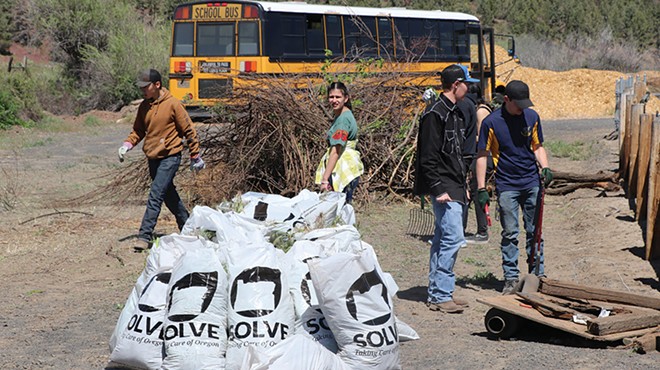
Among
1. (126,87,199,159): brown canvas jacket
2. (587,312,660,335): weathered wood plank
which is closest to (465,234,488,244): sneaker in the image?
(126,87,199,159): brown canvas jacket

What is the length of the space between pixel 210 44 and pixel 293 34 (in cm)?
219

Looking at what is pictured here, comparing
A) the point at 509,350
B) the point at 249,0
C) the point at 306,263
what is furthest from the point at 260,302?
the point at 249,0

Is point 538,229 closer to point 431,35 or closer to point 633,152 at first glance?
point 633,152

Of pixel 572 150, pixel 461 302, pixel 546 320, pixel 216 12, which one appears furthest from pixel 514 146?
pixel 216 12

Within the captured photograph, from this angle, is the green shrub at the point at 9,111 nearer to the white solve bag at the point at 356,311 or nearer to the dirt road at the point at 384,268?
the dirt road at the point at 384,268

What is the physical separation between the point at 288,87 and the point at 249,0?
9.84m

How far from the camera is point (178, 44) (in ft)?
76.6

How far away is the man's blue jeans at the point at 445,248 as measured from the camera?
715cm

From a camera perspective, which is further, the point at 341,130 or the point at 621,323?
the point at 341,130

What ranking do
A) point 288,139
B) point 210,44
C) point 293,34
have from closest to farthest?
1. point 288,139
2. point 293,34
3. point 210,44

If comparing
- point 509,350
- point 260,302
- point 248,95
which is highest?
point 248,95

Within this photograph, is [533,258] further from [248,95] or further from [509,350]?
[248,95]

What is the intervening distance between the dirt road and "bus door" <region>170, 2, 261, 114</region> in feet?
21.9

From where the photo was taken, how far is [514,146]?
301 inches
